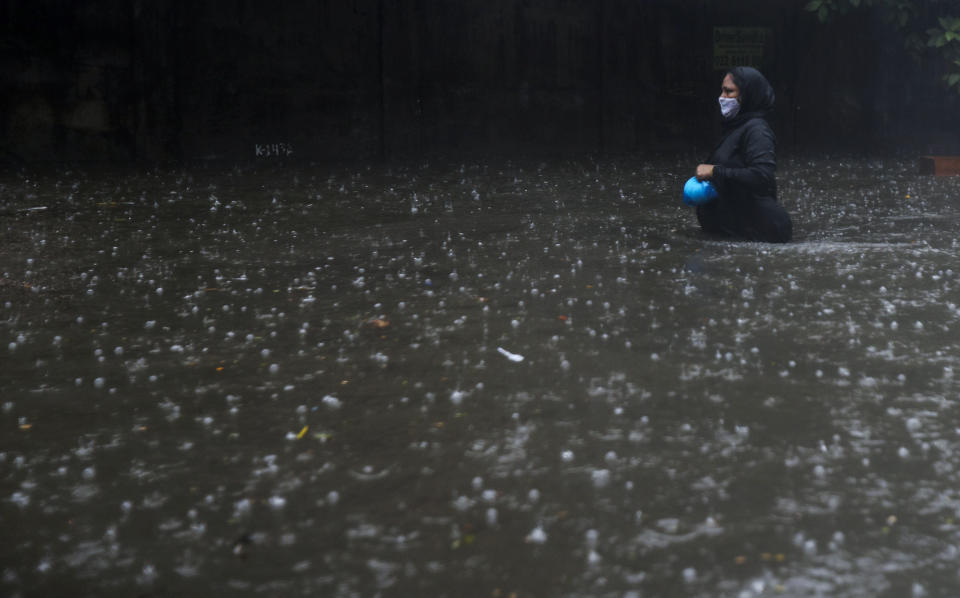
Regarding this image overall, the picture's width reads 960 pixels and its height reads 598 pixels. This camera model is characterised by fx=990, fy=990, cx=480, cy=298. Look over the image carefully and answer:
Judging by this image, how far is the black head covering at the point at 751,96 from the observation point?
7047 millimetres

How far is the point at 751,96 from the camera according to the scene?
7.05 m

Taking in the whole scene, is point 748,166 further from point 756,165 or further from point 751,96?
point 751,96

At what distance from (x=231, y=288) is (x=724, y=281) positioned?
9.19 ft

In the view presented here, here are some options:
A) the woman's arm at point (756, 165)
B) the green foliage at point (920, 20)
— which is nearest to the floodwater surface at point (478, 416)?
the woman's arm at point (756, 165)

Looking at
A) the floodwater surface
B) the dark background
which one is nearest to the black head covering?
the floodwater surface

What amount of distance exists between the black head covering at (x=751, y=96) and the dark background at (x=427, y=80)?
6483 millimetres

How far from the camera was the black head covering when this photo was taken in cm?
705

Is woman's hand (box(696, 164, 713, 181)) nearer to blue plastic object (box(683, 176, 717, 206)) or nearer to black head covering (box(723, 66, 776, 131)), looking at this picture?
blue plastic object (box(683, 176, 717, 206))

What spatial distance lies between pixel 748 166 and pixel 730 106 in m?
0.47

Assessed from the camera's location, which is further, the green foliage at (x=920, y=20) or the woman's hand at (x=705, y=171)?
the green foliage at (x=920, y=20)

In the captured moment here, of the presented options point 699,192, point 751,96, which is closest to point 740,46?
point 751,96

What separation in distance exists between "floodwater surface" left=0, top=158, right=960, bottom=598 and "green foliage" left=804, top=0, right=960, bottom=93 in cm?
675

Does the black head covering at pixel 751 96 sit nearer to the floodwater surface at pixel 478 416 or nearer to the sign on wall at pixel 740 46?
the floodwater surface at pixel 478 416

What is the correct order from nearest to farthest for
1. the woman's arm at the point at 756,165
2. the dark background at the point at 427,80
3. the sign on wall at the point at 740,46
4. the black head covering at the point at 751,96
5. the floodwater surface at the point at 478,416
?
the floodwater surface at the point at 478,416 → the woman's arm at the point at 756,165 → the black head covering at the point at 751,96 → the dark background at the point at 427,80 → the sign on wall at the point at 740,46
